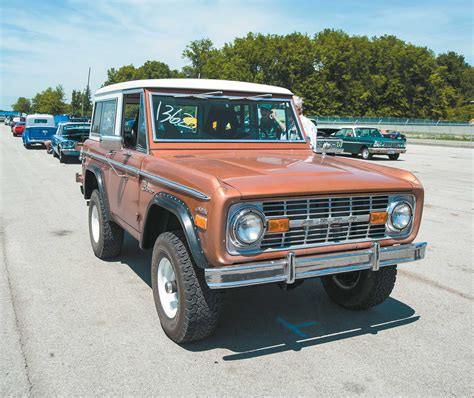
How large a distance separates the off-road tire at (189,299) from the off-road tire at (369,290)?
50.4 inches

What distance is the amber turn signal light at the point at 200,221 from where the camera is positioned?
3254 mm

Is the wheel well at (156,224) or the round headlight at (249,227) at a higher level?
the round headlight at (249,227)

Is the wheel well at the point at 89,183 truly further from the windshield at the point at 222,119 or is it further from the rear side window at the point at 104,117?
the windshield at the point at 222,119

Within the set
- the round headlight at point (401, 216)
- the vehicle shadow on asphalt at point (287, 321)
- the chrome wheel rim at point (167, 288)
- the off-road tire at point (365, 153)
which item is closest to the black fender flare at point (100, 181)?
the vehicle shadow on asphalt at point (287, 321)

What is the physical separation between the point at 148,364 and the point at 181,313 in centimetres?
42

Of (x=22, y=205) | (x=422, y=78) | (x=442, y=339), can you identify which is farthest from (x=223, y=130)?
(x=422, y=78)

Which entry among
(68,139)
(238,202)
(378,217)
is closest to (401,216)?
(378,217)

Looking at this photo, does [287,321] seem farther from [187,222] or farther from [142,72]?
[142,72]

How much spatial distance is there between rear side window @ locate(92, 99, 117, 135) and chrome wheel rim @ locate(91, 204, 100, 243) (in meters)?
0.97

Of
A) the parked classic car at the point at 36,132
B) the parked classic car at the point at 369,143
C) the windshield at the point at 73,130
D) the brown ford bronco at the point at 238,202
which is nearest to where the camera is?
the brown ford bronco at the point at 238,202

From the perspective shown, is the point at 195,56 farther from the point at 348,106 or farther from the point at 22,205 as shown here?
the point at 22,205

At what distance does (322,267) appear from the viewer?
3.43 metres

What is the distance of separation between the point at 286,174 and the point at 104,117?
3265 millimetres

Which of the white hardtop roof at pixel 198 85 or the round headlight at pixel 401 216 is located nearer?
the round headlight at pixel 401 216
